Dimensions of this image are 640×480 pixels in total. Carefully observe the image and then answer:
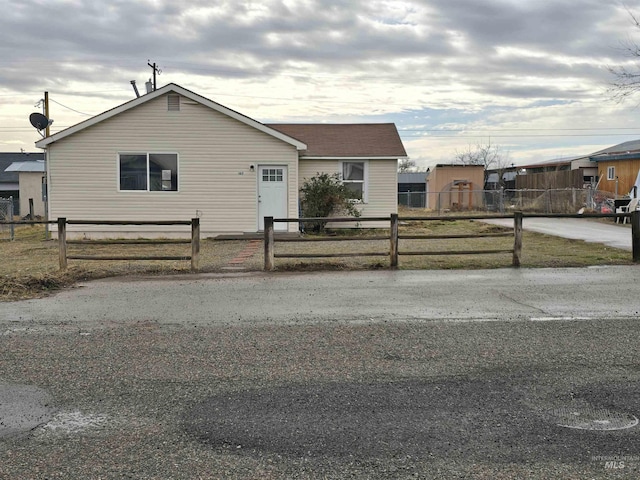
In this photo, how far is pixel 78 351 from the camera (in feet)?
20.5

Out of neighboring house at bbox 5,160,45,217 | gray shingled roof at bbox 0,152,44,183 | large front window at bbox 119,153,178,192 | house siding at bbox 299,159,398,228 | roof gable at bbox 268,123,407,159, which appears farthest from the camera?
gray shingled roof at bbox 0,152,44,183

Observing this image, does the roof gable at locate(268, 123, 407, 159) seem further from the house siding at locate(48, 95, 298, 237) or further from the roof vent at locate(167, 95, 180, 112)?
the roof vent at locate(167, 95, 180, 112)

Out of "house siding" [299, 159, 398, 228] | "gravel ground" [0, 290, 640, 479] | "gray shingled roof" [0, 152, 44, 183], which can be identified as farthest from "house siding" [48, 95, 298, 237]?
→ "gray shingled roof" [0, 152, 44, 183]

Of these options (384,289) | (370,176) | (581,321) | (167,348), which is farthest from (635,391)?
(370,176)

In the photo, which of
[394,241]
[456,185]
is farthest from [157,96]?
[456,185]

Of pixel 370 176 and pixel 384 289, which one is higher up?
pixel 370 176

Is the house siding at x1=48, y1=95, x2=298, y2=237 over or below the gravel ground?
over

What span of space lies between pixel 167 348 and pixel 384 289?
4319mm

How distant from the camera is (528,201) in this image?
37938 mm

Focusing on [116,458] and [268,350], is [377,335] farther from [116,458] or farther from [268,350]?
[116,458]

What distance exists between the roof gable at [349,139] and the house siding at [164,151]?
9.90ft

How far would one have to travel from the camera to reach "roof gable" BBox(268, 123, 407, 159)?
22797 mm

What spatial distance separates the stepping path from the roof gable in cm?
542

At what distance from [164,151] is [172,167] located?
0.56m
